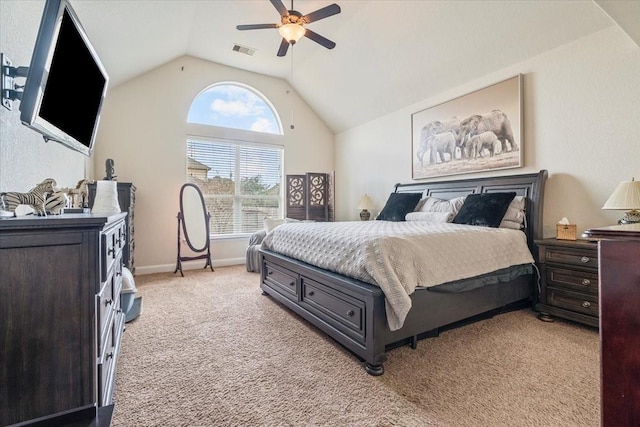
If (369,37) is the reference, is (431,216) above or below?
below

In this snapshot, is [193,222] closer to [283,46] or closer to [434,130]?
[283,46]

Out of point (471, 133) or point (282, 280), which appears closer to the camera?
point (282, 280)

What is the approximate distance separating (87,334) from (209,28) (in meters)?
4.09

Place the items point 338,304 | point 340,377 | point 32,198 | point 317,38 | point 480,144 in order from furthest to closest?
point 480,144
point 317,38
point 338,304
point 340,377
point 32,198

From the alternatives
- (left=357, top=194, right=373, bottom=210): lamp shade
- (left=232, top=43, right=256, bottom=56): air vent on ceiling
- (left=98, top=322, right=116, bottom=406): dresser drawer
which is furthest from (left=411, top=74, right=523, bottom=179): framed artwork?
(left=98, top=322, right=116, bottom=406): dresser drawer

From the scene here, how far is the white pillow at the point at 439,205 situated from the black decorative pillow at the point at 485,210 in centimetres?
21

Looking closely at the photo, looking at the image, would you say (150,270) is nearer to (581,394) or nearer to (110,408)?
(110,408)

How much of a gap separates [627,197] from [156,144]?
5.39m

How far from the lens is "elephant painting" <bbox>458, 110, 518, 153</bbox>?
326cm

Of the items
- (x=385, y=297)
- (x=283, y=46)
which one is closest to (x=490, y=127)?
(x=283, y=46)

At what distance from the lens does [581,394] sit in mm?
1541

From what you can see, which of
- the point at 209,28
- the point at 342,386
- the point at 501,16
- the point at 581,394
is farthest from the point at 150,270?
the point at 501,16

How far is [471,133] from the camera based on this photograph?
362 cm

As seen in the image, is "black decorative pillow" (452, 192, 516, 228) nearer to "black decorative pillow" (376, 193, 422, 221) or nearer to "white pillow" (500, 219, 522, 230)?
"white pillow" (500, 219, 522, 230)
